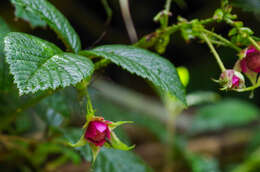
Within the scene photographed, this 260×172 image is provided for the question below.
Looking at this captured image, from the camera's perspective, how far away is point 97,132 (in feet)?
1.65

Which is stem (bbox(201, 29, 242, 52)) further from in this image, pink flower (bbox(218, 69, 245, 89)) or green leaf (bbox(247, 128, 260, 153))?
green leaf (bbox(247, 128, 260, 153))

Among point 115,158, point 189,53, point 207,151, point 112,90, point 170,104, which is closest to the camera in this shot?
point 115,158

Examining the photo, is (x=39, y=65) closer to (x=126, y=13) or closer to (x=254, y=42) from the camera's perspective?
(x=254, y=42)

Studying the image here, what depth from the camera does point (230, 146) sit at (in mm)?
2025

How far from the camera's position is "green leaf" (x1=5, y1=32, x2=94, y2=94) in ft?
1.29

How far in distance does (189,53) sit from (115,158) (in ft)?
6.85

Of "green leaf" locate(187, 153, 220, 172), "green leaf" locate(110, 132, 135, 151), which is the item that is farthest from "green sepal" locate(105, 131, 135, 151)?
"green leaf" locate(187, 153, 220, 172)

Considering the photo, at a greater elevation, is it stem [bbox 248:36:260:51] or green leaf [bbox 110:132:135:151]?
stem [bbox 248:36:260:51]

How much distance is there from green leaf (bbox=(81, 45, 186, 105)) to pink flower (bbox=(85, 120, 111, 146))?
0.33ft

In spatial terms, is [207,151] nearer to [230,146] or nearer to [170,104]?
[230,146]


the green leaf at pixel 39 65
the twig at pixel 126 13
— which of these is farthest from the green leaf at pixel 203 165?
the green leaf at pixel 39 65

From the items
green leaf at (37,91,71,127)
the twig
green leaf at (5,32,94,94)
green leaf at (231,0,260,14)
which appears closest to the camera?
green leaf at (5,32,94,94)

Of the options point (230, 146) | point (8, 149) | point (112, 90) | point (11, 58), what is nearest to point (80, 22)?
point (112, 90)

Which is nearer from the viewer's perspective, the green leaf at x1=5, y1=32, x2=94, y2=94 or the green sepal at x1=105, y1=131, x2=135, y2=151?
the green leaf at x1=5, y1=32, x2=94, y2=94
